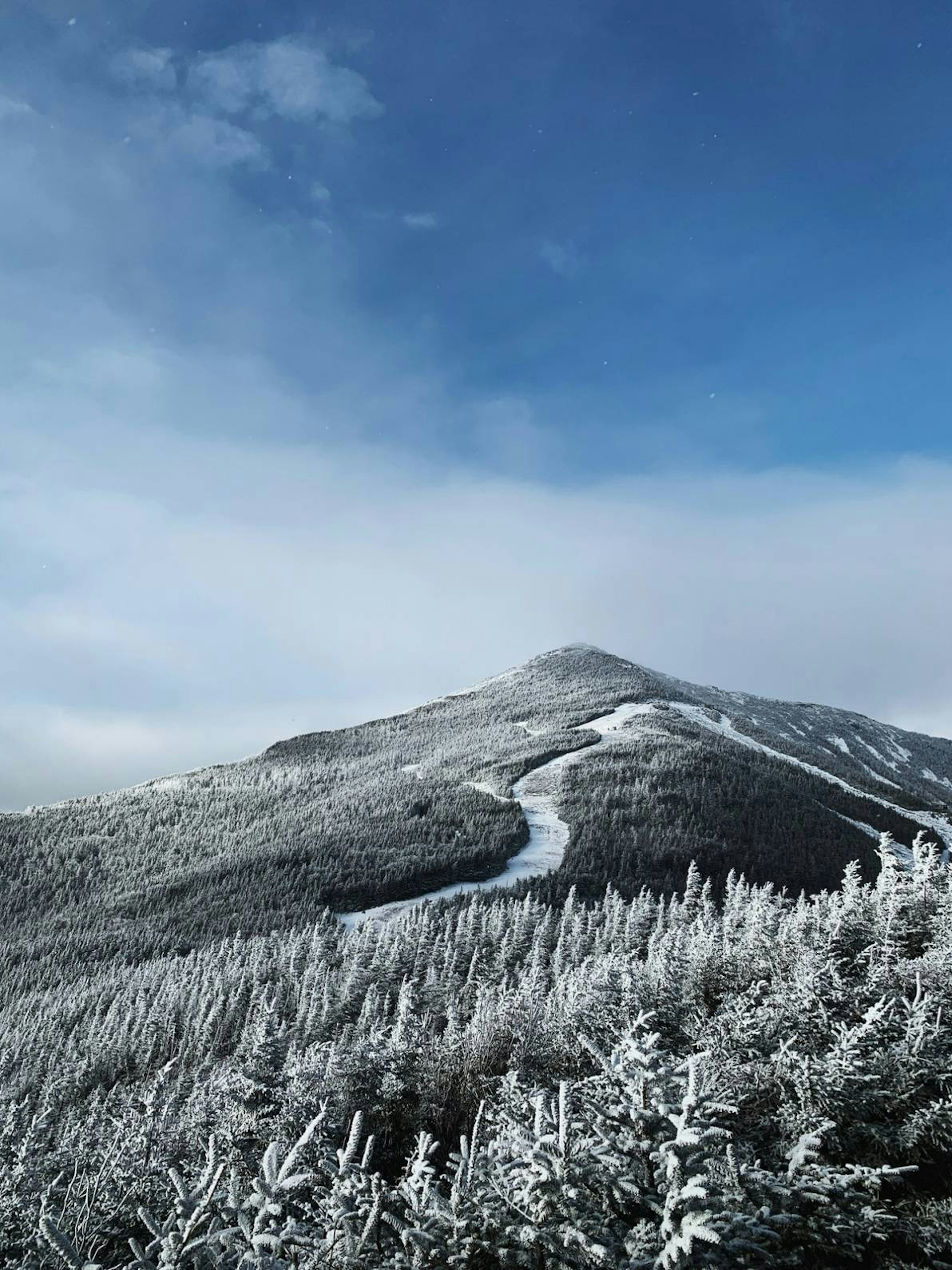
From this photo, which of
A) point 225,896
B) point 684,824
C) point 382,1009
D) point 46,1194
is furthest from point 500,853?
point 46,1194

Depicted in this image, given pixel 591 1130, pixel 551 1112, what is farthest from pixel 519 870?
pixel 551 1112

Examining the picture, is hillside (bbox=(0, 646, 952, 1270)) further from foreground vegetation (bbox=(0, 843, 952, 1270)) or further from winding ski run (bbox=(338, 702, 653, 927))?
winding ski run (bbox=(338, 702, 653, 927))

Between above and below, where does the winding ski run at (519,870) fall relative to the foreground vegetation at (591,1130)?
below

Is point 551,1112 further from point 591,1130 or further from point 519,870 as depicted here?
point 519,870

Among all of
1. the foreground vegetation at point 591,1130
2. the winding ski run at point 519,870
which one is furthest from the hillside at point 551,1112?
the winding ski run at point 519,870

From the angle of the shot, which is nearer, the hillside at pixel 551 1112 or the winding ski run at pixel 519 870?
the hillside at pixel 551 1112

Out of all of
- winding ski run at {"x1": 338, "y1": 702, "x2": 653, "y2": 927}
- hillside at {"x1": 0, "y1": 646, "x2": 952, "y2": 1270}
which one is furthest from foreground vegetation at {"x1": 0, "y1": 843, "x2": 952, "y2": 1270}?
winding ski run at {"x1": 338, "y1": 702, "x2": 653, "y2": 927}

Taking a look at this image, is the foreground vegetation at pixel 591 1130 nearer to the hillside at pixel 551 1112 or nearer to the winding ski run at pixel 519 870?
the hillside at pixel 551 1112

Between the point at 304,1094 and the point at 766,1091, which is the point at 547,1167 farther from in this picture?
the point at 304,1094
